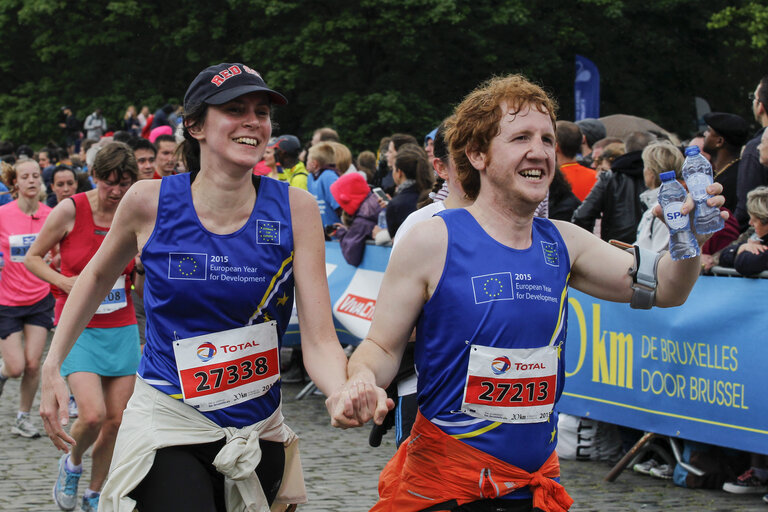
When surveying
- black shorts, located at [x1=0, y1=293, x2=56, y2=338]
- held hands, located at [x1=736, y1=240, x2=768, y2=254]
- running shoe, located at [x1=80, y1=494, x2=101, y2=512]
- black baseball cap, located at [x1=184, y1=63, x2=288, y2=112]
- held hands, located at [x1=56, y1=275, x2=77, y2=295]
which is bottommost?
running shoe, located at [x1=80, y1=494, x2=101, y2=512]

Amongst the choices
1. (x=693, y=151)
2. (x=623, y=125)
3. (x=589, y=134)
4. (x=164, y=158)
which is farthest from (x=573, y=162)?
(x=693, y=151)

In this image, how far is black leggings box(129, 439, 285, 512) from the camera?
131 inches

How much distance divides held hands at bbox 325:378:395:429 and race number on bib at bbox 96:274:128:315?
3863 mm

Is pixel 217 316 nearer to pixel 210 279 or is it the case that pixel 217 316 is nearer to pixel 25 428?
pixel 210 279

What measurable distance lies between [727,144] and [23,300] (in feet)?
18.7

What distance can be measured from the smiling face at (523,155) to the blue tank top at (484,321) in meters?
0.16

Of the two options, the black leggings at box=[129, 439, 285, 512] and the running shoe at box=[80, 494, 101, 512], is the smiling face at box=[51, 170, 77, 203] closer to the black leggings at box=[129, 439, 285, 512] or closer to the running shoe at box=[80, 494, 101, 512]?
the running shoe at box=[80, 494, 101, 512]

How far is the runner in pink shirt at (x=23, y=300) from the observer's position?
8.78m

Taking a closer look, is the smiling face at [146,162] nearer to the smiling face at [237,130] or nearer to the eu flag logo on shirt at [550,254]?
the smiling face at [237,130]

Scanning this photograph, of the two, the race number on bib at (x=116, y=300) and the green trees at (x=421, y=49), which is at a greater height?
the green trees at (x=421, y=49)

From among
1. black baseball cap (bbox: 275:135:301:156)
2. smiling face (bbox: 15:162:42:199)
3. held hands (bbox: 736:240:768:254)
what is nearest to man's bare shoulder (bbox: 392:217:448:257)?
held hands (bbox: 736:240:768:254)

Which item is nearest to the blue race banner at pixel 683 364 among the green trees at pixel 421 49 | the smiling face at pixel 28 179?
the smiling face at pixel 28 179

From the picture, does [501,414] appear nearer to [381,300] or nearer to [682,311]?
[381,300]

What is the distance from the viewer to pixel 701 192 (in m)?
2.97
